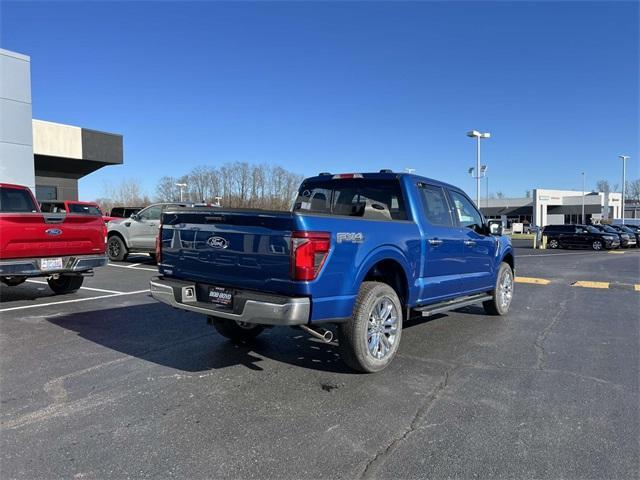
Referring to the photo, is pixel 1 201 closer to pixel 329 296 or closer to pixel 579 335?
pixel 329 296

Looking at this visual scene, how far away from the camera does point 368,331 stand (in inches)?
185

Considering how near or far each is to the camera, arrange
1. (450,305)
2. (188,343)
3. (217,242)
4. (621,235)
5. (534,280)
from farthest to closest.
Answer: (621,235) → (534,280) → (450,305) → (188,343) → (217,242)

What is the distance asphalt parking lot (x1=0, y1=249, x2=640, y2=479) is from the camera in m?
3.12

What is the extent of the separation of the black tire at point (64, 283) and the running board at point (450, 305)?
676 centimetres

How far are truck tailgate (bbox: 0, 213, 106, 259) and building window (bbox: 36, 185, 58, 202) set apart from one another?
70.6 ft

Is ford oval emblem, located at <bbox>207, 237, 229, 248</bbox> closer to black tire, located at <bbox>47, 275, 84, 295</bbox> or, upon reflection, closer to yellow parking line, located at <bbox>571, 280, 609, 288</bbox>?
black tire, located at <bbox>47, 275, 84, 295</bbox>

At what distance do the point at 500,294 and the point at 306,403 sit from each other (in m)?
4.83

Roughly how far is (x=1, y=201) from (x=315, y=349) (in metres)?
6.28

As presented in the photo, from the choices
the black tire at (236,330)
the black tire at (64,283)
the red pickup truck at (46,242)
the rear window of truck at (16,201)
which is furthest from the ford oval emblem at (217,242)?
the black tire at (64,283)

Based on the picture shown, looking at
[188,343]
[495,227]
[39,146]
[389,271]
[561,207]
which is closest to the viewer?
[389,271]

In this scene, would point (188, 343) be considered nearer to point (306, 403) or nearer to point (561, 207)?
point (306, 403)

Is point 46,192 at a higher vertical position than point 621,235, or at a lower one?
higher

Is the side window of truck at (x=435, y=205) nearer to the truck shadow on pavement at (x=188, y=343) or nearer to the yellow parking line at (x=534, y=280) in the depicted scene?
the truck shadow on pavement at (x=188, y=343)

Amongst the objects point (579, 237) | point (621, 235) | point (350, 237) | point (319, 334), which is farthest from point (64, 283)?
point (621, 235)
